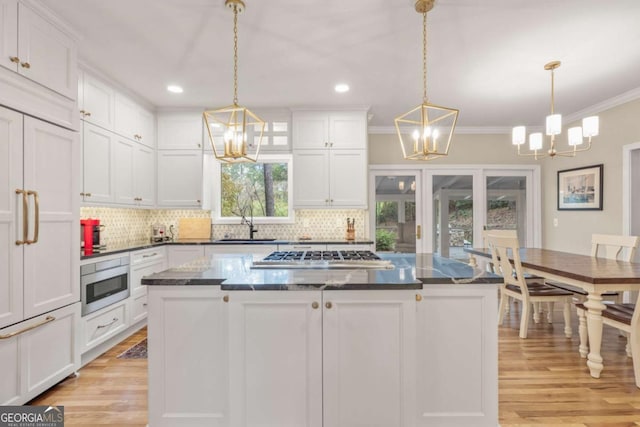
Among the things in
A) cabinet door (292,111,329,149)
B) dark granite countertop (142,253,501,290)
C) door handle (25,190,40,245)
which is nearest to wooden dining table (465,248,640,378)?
dark granite countertop (142,253,501,290)

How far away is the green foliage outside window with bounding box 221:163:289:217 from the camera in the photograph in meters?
4.63

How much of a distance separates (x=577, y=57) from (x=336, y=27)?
2216 mm

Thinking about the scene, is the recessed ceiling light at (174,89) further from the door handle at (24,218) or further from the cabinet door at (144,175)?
the door handle at (24,218)

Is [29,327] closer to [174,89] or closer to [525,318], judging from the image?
[174,89]

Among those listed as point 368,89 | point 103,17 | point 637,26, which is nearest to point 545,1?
point 637,26

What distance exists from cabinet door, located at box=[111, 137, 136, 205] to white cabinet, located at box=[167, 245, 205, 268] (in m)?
0.73

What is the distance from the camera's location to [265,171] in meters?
4.66

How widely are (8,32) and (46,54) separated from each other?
269 mm

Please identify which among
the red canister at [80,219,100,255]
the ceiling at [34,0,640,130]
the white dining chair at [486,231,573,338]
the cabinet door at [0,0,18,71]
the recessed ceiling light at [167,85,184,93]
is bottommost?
the white dining chair at [486,231,573,338]

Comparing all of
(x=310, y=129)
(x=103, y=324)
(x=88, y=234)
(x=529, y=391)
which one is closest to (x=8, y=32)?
(x=88, y=234)

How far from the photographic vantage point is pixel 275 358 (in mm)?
1615

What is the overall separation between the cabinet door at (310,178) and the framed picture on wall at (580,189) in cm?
355

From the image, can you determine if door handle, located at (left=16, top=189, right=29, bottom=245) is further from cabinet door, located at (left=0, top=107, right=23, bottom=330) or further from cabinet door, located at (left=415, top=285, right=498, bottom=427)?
cabinet door, located at (left=415, top=285, right=498, bottom=427)

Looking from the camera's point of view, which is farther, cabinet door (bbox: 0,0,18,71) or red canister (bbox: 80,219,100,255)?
red canister (bbox: 80,219,100,255)
